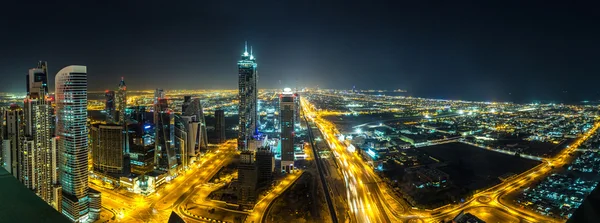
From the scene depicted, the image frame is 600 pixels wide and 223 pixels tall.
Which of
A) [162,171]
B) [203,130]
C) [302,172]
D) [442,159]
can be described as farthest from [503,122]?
[162,171]

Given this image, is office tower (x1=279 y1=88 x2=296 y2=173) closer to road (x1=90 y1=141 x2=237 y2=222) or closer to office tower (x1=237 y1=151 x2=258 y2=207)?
office tower (x1=237 y1=151 x2=258 y2=207)

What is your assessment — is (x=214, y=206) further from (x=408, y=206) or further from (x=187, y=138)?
(x=187, y=138)

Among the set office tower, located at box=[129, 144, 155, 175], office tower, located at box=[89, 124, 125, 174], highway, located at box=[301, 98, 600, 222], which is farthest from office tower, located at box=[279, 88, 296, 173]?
office tower, located at box=[89, 124, 125, 174]

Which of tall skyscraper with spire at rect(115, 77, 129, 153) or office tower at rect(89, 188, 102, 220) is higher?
tall skyscraper with spire at rect(115, 77, 129, 153)

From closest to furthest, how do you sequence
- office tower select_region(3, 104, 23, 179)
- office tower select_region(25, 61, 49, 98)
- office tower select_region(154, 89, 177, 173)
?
office tower select_region(3, 104, 23, 179)
office tower select_region(25, 61, 49, 98)
office tower select_region(154, 89, 177, 173)

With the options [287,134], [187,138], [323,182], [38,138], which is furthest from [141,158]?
[323,182]

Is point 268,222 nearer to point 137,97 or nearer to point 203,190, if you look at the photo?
point 203,190

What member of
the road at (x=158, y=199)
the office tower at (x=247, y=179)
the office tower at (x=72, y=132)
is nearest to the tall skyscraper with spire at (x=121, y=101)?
the road at (x=158, y=199)
